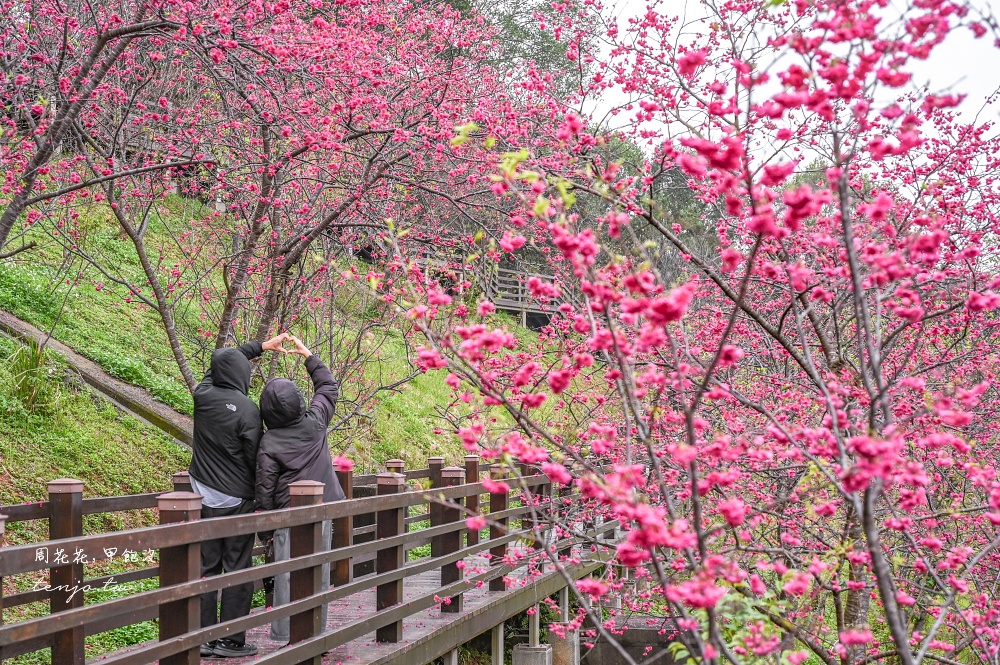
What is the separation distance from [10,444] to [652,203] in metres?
7.00

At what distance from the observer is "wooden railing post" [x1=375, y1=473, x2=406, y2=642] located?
19.3 ft

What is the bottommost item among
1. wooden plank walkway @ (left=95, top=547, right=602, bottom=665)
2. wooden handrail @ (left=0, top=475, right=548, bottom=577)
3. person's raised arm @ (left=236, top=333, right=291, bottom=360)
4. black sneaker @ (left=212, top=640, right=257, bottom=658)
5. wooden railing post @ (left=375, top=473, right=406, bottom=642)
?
wooden plank walkway @ (left=95, top=547, right=602, bottom=665)

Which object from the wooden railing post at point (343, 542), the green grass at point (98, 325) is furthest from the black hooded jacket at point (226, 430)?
the green grass at point (98, 325)

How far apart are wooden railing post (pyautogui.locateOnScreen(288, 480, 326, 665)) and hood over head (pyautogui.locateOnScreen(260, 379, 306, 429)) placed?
19.2 inches

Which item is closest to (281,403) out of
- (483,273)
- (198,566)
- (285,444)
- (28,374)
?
(285,444)

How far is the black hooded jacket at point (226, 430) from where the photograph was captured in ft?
18.5

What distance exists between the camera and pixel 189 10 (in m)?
6.07

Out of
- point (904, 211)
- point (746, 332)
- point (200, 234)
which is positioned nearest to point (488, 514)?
point (746, 332)

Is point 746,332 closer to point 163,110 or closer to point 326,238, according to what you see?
point 326,238

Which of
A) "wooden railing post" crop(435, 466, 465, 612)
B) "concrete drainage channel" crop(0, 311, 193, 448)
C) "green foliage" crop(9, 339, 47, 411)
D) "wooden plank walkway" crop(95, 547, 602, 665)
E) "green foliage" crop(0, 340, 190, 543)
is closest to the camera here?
"wooden plank walkway" crop(95, 547, 602, 665)

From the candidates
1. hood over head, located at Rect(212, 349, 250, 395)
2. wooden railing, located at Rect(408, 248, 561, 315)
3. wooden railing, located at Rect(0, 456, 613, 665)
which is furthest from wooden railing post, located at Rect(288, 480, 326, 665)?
wooden railing, located at Rect(408, 248, 561, 315)

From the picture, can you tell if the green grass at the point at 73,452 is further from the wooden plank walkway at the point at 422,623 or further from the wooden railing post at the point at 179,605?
the wooden railing post at the point at 179,605

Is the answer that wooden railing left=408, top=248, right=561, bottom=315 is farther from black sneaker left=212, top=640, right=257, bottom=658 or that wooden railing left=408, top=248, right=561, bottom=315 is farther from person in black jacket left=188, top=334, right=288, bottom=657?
black sneaker left=212, top=640, right=257, bottom=658

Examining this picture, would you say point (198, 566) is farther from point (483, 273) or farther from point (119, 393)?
point (483, 273)
